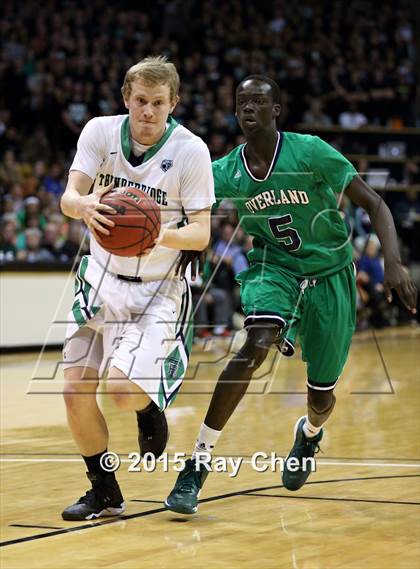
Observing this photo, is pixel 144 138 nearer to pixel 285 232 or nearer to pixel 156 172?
pixel 156 172

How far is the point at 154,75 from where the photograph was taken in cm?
496

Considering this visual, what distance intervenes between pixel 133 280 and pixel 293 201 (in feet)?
3.56

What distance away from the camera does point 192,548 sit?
4.62m

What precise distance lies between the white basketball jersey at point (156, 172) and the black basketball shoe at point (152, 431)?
2.46 feet

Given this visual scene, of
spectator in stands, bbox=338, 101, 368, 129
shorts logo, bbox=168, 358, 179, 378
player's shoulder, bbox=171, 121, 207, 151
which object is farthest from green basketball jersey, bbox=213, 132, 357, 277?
spectator in stands, bbox=338, 101, 368, 129

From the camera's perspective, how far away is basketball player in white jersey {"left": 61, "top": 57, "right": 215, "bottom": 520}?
5.05 meters

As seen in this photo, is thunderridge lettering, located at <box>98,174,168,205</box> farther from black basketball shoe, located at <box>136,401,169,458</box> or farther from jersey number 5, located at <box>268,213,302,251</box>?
black basketball shoe, located at <box>136,401,169,458</box>

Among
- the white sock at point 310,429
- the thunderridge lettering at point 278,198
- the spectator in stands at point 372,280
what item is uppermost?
the thunderridge lettering at point 278,198

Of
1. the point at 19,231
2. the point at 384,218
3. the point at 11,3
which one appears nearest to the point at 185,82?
the point at 11,3

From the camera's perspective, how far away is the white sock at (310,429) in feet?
20.2

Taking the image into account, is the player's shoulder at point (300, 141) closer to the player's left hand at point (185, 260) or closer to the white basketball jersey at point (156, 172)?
the white basketball jersey at point (156, 172)

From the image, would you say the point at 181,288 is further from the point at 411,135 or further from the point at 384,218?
the point at 411,135

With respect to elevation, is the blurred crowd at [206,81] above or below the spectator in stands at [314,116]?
above

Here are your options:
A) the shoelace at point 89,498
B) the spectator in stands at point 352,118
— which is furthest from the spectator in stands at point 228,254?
the shoelace at point 89,498
